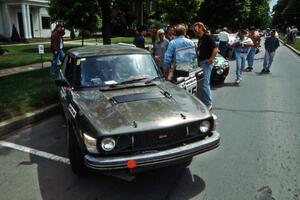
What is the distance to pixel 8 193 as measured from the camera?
3.96 metres

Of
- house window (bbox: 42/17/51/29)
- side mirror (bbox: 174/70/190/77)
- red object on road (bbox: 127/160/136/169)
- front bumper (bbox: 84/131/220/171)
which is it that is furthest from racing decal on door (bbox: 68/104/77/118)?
house window (bbox: 42/17/51/29)

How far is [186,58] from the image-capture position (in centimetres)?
636

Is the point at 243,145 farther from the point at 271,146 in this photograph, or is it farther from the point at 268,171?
the point at 268,171

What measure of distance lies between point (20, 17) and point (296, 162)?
3276 centimetres

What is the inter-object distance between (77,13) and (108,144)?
18.2 metres

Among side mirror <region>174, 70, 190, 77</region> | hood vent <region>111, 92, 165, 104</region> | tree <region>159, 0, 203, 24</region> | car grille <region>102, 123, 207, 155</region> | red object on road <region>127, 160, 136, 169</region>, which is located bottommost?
red object on road <region>127, 160, 136, 169</region>

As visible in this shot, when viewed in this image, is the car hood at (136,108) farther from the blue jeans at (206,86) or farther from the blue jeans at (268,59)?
the blue jeans at (268,59)

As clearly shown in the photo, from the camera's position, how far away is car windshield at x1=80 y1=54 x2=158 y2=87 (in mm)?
A: 4894

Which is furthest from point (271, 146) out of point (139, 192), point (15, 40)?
point (15, 40)

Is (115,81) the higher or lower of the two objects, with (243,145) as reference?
higher

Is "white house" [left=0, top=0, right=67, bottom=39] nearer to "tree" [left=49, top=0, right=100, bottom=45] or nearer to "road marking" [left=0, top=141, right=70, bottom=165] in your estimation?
"tree" [left=49, top=0, right=100, bottom=45]

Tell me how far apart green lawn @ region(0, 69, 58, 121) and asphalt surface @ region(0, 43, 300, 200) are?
615mm

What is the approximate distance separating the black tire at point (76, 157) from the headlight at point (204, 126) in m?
1.50

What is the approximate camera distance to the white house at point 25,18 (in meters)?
30.2
